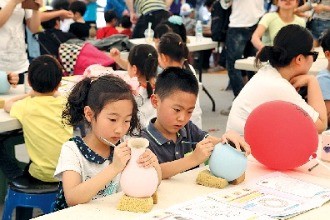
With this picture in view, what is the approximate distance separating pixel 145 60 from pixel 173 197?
5.64 feet

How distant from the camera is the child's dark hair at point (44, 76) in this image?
9.98 feet

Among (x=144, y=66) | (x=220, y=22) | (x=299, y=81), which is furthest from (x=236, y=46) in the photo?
(x=299, y=81)

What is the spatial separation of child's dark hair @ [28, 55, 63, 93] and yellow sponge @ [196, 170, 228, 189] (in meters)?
1.24

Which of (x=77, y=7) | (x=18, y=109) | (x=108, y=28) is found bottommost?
(x=108, y=28)

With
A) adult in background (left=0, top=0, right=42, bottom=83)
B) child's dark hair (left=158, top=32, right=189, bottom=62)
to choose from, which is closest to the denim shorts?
child's dark hair (left=158, top=32, right=189, bottom=62)

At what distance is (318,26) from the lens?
571 centimetres

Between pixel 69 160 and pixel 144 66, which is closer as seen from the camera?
pixel 69 160

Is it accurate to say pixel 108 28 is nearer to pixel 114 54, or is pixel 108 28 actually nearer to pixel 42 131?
pixel 114 54

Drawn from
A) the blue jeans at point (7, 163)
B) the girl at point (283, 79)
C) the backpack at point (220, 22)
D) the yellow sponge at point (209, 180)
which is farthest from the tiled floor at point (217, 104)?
the yellow sponge at point (209, 180)

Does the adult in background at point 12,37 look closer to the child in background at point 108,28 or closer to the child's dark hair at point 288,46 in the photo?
the child's dark hair at point 288,46

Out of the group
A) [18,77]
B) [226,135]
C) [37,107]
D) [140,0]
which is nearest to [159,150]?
[226,135]

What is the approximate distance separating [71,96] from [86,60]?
2602 mm

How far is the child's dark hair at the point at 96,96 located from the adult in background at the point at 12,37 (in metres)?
1.95

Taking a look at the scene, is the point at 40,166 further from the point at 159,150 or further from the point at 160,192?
the point at 160,192
